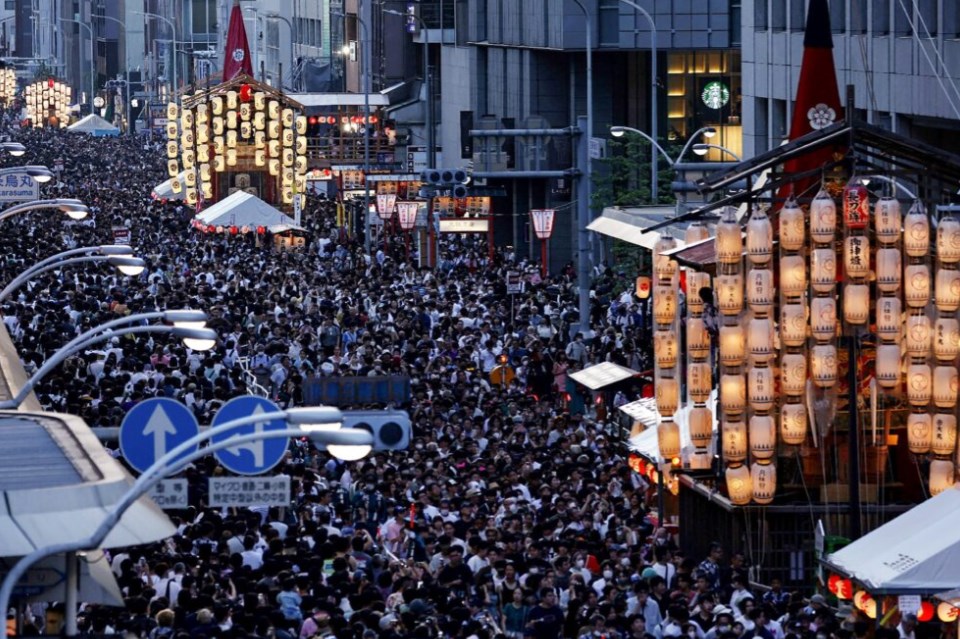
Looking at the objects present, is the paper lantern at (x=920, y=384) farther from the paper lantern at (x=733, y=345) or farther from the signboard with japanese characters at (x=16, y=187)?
the signboard with japanese characters at (x=16, y=187)

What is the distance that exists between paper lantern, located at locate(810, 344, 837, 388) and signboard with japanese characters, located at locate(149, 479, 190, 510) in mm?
7342

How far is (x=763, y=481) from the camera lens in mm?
24953

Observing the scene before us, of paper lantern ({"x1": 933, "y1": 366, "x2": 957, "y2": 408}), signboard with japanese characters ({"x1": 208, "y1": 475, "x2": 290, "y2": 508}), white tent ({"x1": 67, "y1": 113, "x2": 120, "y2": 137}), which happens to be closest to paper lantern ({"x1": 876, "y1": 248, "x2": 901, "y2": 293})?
paper lantern ({"x1": 933, "y1": 366, "x2": 957, "y2": 408})

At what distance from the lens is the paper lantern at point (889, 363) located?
2430 cm

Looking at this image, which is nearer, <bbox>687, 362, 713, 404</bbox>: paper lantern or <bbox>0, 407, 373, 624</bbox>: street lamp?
<bbox>0, 407, 373, 624</bbox>: street lamp

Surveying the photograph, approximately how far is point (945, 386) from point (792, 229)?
2352 millimetres

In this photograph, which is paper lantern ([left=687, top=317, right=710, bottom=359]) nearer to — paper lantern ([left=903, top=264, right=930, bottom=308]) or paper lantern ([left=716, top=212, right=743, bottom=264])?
paper lantern ([left=716, top=212, right=743, bottom=264])

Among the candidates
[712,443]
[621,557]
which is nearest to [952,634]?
[621,557]

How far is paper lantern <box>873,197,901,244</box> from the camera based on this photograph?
2411 cm

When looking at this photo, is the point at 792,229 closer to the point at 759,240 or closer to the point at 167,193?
the point at 759,240

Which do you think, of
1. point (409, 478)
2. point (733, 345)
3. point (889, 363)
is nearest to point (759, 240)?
point (733, 345)

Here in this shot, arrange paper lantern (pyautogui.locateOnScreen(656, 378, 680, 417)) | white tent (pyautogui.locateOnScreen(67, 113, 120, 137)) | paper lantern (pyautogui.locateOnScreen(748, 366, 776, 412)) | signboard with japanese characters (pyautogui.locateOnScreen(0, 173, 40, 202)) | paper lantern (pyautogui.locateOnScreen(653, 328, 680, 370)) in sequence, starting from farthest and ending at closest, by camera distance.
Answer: white tent (pyautogui.locateOnScreen(67, 113, 120, 137))
signboard with japanese characters (pyautogui.locateOnScreen(0, 173, 40, 202))
paper lantern (pyautogui.locateOnScreen(653, 328, 680, 370))
paper lantern (pyautogui.locateOnScreen(656, 378, 680, 417))
paper lantern (pyautogui.locateOnScreen(748, 366, 776, 412))

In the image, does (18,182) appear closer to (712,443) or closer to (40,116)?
(712,443)

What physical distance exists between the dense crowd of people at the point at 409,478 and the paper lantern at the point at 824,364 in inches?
84.6
